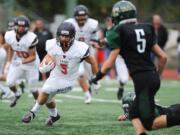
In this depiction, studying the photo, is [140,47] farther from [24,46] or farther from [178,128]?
[24,46]

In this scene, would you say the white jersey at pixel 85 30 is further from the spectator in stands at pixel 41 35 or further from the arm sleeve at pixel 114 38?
the arm sleeve at pixel 114 38

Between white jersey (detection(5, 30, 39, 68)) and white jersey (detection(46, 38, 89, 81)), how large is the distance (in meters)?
2.04

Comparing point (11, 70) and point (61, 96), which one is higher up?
point (11, 70)

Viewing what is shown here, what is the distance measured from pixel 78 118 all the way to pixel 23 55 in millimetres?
1721

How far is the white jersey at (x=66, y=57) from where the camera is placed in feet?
29.6

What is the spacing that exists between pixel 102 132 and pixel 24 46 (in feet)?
9.87

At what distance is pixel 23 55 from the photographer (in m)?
11.3

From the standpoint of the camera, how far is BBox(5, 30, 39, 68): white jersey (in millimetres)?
11141

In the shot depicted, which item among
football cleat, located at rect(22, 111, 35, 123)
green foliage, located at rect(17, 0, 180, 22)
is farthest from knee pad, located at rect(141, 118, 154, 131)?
green foliage, located at rect(17, 0, 180, 22)

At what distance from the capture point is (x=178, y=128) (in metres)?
9.14

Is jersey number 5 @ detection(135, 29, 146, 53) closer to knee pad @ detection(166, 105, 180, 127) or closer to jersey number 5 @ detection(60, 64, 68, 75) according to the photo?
knee pad @ detection(166, 105, 180, 127)

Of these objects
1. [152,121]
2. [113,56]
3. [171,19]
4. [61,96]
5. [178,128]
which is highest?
[113,56]

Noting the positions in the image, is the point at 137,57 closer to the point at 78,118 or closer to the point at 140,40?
the point at 140,40

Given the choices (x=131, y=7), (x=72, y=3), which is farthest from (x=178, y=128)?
(x=72, y=3)
